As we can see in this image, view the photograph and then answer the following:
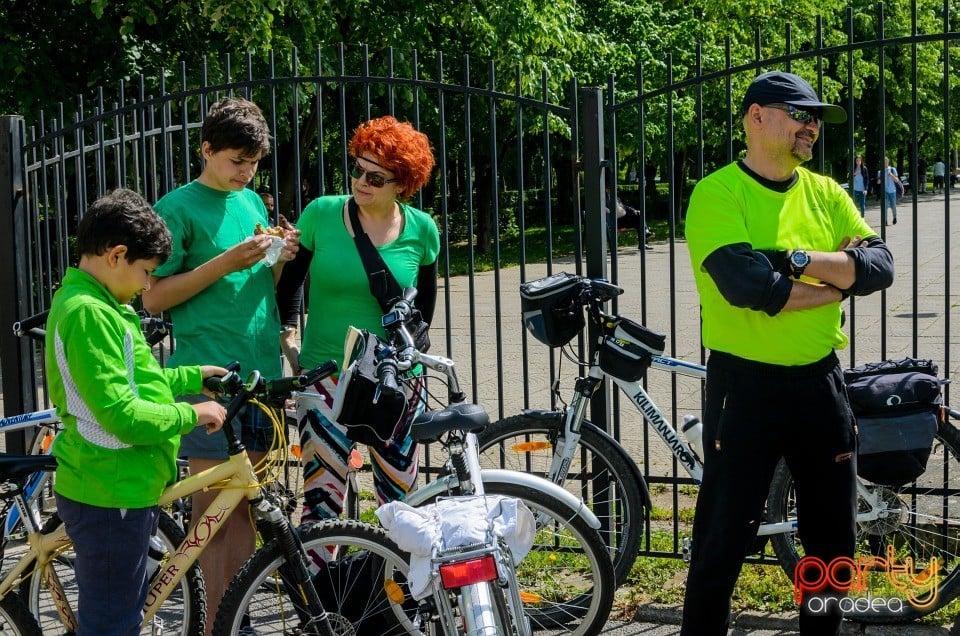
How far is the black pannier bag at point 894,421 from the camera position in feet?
13.5

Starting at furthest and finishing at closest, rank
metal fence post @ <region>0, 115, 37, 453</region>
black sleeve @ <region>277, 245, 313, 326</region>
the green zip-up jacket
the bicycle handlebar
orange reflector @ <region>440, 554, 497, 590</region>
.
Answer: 1. metal fence post @ <region>0, 115, 37, 453</region>
2. black sleeve @ <region>277, 245, 313, 326</region>
3. the bicycle handlebar
4. the green zip-up jacket
5. orange reflector @ <region>440, 554, 497, 590</region>

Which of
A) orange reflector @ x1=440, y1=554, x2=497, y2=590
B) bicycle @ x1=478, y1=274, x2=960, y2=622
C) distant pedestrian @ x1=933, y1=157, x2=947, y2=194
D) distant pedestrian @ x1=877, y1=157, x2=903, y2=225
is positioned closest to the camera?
orange reflector @ x1=440, y1=554, x2=497, y2=590

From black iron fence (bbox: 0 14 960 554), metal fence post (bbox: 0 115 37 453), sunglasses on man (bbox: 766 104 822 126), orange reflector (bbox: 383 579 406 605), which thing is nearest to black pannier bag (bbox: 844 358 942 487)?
black iron fence (bbox: 0 14 960 554)

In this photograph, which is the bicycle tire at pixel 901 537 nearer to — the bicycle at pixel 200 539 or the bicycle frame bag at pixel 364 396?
the bicycle frame bag at pixel 364 396

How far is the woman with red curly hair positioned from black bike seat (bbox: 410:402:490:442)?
27.2 inches

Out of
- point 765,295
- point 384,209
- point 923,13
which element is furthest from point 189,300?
point 923,13

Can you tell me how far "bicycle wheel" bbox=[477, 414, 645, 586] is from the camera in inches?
182

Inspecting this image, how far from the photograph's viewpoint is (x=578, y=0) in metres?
23.9

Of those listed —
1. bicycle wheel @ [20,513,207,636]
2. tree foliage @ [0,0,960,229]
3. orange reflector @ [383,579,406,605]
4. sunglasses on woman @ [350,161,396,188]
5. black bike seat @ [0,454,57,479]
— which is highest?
tree foliage @ [0,0,960,229]

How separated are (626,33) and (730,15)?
5.40 meters

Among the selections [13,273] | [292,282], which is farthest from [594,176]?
[13,273]

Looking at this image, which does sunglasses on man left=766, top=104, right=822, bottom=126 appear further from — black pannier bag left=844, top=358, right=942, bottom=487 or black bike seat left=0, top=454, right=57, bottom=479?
black bike seat left=0, top=454, right=57, bottom=479

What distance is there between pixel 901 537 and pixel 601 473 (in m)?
1.15

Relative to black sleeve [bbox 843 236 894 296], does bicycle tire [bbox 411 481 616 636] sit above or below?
below
